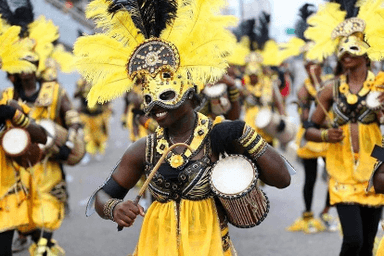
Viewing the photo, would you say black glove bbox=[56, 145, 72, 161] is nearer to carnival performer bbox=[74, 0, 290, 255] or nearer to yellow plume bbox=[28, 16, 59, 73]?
yellow plume bbox=[28, 16, 59, 73]

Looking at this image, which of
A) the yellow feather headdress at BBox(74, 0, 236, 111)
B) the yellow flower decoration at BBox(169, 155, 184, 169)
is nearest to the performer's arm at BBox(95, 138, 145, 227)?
the yellow flower decoration at BBox(169, 155, 184, 169)

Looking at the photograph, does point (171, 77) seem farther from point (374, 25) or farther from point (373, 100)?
point (373, 100)

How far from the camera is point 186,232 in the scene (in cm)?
317

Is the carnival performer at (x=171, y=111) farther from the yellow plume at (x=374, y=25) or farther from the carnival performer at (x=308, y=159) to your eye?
the carnival performer at (x=308, y=159)

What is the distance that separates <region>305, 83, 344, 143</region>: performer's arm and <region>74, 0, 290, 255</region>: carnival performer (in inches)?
71.8

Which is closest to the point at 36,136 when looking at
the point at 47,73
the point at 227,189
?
the point at 47,73

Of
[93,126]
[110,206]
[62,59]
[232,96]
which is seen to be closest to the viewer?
[110,206]

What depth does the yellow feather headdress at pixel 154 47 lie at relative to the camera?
10.5 ft

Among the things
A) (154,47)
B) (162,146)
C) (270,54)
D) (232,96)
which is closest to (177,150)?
(162,146)

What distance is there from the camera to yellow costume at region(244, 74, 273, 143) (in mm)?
9391

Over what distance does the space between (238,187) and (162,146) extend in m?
0.56

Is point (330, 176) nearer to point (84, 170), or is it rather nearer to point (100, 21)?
point (100, 21)

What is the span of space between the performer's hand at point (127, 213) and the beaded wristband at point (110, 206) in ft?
0.32

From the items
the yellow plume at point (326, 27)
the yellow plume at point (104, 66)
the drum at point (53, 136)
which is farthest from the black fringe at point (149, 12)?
the drum at point (53, 136)
